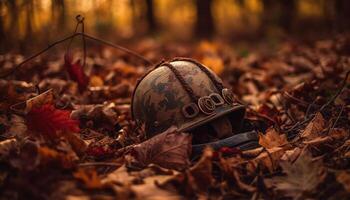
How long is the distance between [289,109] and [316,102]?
0.21 m

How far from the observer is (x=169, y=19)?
2083 centimetres

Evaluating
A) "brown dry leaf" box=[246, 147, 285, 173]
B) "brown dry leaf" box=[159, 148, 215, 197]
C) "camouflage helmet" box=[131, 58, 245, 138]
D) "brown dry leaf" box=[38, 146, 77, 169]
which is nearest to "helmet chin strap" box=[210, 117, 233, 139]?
"camouflage helmet" box=[131, 58, 245, 138]

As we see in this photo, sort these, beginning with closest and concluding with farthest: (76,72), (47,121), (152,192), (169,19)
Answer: (152,192), (47,121), (76,72), (169,19)

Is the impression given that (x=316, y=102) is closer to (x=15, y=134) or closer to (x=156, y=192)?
(x=156, y=192)

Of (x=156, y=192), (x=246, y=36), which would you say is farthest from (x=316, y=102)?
(x=246, y=36)

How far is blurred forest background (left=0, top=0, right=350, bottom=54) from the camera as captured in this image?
20.5 feet

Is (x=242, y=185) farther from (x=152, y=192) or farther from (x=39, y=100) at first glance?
(x=39, y=100)

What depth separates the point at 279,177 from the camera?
96.0 inches

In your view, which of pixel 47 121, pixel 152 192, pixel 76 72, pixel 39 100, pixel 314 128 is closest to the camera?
pixel 152 192

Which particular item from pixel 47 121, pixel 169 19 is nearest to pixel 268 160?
pixel 47 121

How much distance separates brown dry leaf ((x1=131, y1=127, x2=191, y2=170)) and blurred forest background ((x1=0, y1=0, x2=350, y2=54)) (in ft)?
10.7

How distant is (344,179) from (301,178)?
204 mm

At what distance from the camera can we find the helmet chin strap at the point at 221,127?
9.21 ft

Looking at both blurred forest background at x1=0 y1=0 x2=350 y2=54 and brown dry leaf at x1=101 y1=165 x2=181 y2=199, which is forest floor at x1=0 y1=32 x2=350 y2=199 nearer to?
brown dry leaf at x1=101 y1=165 x2=181 y2=199
